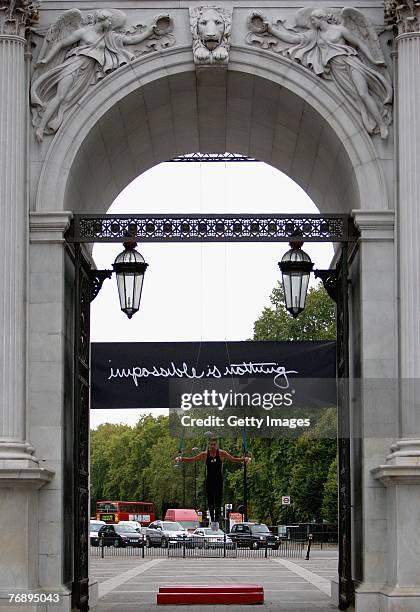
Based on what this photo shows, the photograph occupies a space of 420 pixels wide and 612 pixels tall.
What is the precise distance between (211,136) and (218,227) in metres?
3.85

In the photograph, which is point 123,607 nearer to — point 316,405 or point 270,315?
point 316,405

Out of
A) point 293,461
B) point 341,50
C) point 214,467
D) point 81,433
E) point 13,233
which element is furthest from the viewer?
point 293,461

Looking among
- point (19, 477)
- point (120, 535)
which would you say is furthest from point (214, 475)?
point (120, 535)

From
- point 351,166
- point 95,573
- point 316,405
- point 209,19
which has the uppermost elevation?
→ point 209,19

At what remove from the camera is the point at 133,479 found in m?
154

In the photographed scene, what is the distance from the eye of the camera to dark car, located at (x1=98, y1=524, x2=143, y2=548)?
79000mm

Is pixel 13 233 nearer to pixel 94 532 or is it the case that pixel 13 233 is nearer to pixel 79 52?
pixel 79 52

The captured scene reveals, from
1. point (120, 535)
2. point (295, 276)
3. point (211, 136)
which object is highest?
point (211, 136)

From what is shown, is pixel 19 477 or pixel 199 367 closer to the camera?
pixel 19 477

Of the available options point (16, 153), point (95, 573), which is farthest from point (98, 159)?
point (95, 573)

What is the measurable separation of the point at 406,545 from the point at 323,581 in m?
17.6

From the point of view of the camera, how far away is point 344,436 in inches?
920

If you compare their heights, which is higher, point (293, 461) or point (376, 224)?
point (376, 224)

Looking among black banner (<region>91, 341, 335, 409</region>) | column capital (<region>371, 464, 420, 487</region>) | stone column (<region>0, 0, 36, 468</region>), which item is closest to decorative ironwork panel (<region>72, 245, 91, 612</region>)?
black banner (<region>91, 341, 335, 409</region>)
